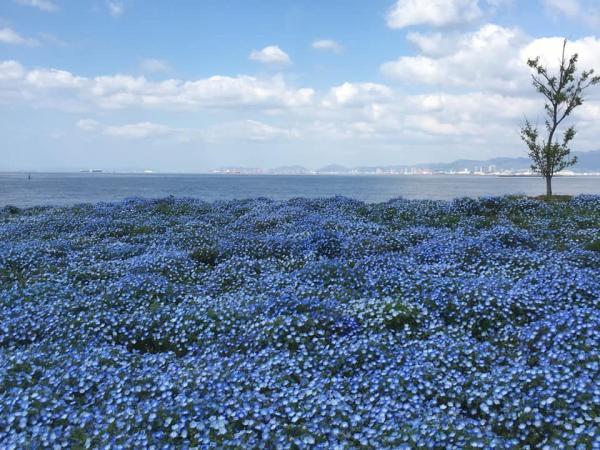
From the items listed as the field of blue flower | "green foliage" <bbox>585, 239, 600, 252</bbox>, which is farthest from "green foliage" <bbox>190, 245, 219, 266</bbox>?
"green foliage" <bbox>585, 239, 600, 252</bbox>

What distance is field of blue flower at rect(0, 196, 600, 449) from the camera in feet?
18.4

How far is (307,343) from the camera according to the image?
26.1 feet

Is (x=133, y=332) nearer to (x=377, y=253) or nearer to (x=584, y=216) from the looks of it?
(x=377, y=253)

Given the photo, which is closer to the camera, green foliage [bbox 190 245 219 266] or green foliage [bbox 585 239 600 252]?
green foliage [bbox 585 239 600 252]

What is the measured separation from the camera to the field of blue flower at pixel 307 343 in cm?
561

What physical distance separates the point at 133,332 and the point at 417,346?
198 inches

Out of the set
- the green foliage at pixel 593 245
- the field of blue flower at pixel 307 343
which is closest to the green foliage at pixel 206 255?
the field of blue flower at pixel 307 343

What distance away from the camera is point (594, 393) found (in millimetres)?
5758

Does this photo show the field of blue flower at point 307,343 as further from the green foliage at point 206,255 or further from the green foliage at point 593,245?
the green foliage at point 593,245

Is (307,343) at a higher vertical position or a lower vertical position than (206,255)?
lower

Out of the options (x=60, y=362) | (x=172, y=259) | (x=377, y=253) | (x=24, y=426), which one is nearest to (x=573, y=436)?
(x=24, y=426)

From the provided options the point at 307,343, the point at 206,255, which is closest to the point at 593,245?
the point at 307,343

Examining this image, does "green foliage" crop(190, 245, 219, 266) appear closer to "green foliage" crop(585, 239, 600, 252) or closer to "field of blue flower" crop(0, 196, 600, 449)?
"field of blue flower" crop(0, 196, 600, 449)

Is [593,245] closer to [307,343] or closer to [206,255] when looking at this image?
[307,343]
